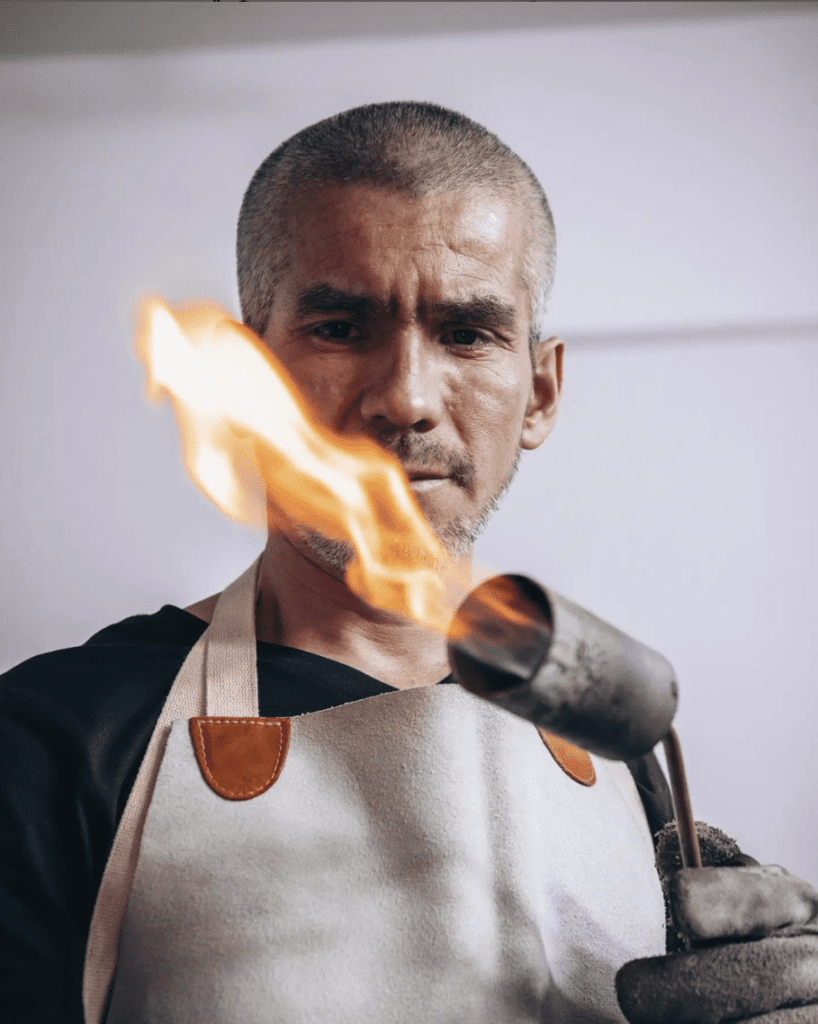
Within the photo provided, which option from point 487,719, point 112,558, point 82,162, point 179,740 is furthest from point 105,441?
point 487,719

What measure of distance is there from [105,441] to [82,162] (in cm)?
58

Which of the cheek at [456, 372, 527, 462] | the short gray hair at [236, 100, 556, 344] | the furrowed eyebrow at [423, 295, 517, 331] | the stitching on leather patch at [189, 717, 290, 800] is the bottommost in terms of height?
the stitching on leather patch at [189, 717, 290, 800]

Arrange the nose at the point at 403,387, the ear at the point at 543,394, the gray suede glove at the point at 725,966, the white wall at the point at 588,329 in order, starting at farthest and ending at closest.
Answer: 1. the white wall at the point at 588,329
2. the ear at the point at 543,394
3. the nose at the point at 403,387
4. the gray suede glove at the point at 725,966

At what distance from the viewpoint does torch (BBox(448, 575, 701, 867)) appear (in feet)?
2.11

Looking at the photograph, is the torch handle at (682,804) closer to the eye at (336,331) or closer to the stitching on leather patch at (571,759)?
the stitching on leather patch at (571,759)

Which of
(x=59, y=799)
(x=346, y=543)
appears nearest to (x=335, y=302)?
(x=346, y=543)

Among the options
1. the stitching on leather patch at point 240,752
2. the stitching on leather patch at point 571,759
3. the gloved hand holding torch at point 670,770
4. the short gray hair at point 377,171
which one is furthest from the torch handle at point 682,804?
the short gray hair at point 377,171

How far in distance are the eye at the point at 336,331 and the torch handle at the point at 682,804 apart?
598mm

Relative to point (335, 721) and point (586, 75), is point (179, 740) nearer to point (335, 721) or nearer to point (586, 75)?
point (335, 721)

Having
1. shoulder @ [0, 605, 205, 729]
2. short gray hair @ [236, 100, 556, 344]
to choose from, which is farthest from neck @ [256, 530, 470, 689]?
short gray hair @ [236, 100, 556, 344]

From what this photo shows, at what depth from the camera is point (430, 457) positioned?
3.59ft

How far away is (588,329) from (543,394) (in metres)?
0.52

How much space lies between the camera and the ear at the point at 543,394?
4.47 feet

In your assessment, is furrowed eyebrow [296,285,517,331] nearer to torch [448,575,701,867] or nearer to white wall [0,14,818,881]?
torch [448,575,701,867]
